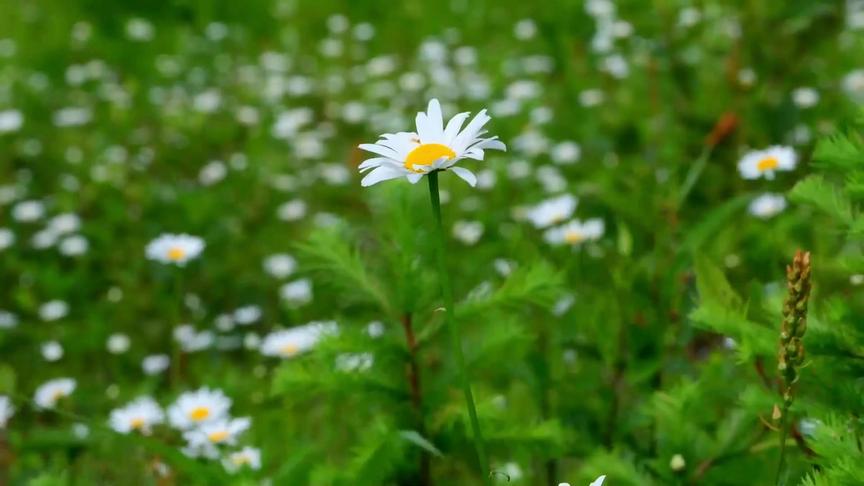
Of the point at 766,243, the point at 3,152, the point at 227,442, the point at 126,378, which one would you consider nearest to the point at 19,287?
the point at 126,378

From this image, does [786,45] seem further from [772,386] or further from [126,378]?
[126,378]

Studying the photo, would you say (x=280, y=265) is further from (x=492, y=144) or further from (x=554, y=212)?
(x=492, y=144)

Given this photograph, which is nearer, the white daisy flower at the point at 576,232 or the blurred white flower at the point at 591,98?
the white daisy flower at the point at 576,232

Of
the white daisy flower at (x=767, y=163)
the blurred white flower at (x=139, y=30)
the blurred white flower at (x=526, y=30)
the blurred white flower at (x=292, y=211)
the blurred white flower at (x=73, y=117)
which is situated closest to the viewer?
the white daisy flower at (x=767, y=163)

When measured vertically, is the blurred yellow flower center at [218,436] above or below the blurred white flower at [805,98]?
below

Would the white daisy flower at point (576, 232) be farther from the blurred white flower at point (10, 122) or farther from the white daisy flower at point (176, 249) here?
the blurred white flower at point (10, 122)

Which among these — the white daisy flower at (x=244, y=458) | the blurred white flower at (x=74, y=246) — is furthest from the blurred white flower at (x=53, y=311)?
the white daisy flower at (x=244, y=458)

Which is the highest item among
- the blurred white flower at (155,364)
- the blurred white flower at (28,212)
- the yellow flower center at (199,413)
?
the blurred white flower at (28,212)
